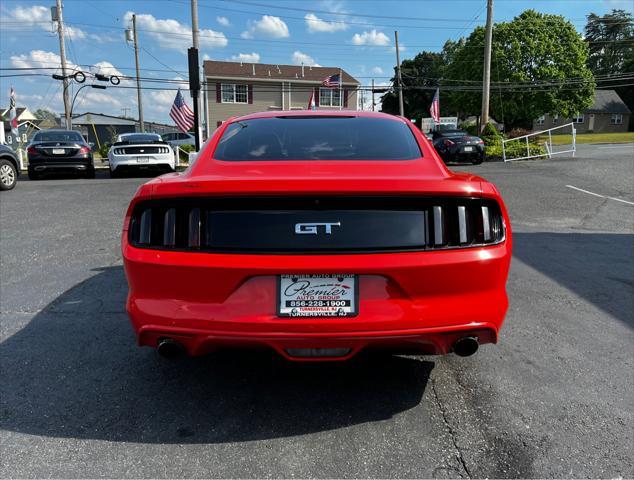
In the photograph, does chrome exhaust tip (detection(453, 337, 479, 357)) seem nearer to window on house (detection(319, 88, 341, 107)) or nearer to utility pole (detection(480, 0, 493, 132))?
utility pole (detection(480, 0, 493, 132))

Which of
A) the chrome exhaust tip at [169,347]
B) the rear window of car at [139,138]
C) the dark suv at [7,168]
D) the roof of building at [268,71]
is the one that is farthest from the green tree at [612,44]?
the chrome exhaust tip at [169,347]

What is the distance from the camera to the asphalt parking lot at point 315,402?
2.24 m

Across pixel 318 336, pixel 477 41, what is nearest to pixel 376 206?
pixel 318 336

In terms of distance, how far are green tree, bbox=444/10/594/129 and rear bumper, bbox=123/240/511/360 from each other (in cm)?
4509

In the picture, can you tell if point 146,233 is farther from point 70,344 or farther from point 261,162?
point 70,344

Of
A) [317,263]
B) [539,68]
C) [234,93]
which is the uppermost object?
[539,68]

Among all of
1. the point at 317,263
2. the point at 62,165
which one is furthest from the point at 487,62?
the point at 317,263

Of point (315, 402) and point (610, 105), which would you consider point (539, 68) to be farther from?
point (315, 402)

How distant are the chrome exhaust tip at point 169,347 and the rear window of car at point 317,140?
1.12 metres

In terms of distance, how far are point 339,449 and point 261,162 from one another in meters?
1.54

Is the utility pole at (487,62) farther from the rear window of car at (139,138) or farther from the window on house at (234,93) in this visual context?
the window on house at (234,93)

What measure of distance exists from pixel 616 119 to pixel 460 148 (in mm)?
60204

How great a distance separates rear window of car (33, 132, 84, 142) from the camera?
15.6 meters

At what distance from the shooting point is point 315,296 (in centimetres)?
230
